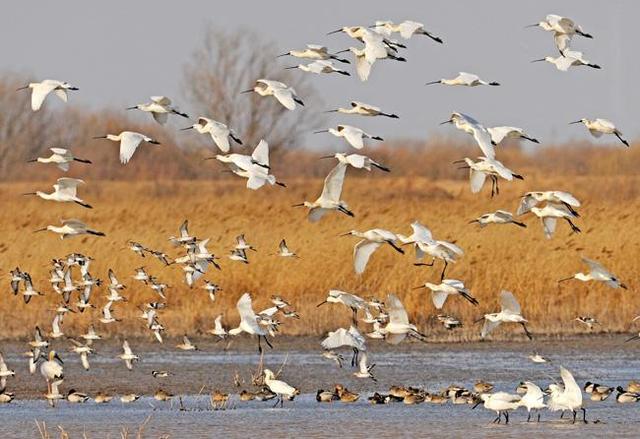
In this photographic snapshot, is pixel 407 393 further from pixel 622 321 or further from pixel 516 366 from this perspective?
pixel 622 321

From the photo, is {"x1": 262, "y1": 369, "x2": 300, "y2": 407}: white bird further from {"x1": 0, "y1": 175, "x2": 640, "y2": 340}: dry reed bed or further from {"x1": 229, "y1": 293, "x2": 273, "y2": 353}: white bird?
{"x1": 0, "y1": 175, "x2": 640, "y2": 340}: dry reed bed

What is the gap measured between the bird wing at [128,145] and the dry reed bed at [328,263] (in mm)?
5160

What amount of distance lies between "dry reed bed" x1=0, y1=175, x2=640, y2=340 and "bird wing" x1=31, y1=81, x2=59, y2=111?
459 centimetres

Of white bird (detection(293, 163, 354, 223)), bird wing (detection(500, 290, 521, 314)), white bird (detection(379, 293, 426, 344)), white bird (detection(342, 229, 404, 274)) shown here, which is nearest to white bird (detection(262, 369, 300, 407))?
white bird (detection(379, 293, 426, 344))

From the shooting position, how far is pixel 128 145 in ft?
49.1

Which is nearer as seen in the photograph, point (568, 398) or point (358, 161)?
point (568, 398)

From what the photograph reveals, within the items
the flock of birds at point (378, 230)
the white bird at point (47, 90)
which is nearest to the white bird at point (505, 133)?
the flock of birds at point (378, 230)

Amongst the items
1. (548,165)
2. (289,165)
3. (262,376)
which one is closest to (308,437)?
(262,376)

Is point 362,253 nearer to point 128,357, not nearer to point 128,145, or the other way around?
point 128,145

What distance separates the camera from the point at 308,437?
12438mm

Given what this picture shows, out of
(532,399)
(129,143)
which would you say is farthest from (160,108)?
(532,399)

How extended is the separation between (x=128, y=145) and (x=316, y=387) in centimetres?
306

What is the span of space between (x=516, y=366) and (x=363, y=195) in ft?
51.7

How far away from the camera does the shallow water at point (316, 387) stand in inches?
510
